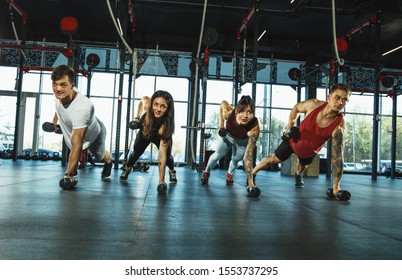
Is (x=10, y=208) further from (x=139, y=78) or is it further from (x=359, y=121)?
(x=359, y=121)

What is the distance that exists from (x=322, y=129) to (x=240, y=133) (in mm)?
1030

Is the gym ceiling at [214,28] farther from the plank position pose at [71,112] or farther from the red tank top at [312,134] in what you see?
the red tank top at [312,134]

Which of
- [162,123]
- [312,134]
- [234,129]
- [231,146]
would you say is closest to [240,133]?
[234,129]

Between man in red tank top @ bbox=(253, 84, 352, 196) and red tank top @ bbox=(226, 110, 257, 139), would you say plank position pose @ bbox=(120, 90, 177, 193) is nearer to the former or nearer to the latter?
red tank top @ bbox=(226, 110, 257, 139)

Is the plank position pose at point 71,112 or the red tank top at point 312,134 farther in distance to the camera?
the red tank top at point 312,134

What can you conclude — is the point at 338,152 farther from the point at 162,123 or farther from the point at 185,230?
the point at 185,230

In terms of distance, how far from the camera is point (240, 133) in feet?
13.4

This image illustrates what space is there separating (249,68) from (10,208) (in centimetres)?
1026

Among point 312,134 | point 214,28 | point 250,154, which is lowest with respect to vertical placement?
point 250,154

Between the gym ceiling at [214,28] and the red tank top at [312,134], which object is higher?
the gym ceiling at [214,28]

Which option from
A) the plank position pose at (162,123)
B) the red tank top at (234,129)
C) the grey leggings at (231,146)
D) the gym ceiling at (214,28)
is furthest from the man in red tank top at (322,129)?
the gym ceiling at (214,28)

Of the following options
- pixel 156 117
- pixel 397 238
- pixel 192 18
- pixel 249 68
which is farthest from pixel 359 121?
pixel 397 238

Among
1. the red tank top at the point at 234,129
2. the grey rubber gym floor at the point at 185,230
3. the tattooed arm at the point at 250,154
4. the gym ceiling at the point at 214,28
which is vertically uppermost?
the gym ceiling at the point at 214,28

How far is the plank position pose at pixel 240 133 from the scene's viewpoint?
10.9ft
